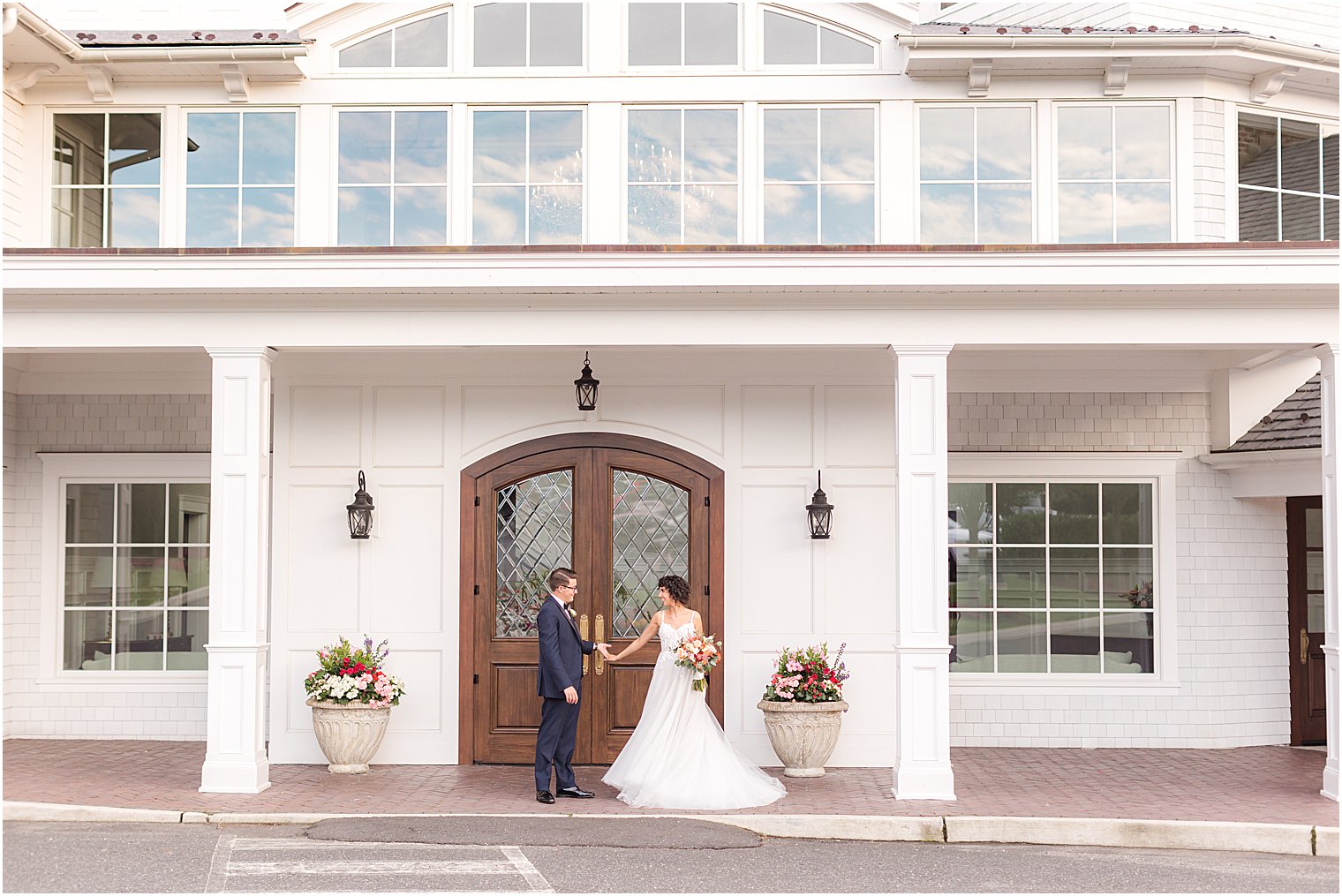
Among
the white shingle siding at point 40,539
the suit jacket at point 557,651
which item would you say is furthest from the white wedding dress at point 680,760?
the white shingle siding at point 40,539

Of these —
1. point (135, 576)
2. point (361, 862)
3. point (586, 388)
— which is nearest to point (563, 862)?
point (361, 862)

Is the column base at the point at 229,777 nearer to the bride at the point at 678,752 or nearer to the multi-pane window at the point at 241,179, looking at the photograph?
the bride at the point at 678,752

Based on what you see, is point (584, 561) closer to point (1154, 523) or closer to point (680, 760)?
point (680, 760)

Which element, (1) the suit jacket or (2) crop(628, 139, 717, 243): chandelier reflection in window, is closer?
(1) the suit jacket

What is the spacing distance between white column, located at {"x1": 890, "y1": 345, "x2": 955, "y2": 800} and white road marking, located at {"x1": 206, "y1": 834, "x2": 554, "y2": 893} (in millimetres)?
2888

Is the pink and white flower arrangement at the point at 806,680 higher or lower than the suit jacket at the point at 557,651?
lower

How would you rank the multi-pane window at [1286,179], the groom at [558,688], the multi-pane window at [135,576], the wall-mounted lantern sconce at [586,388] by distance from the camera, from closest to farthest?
the groom at [558,688] < the wall-mounted lantern sconce at [586,388] < the multi-pane window at [1286,179] < the multi-pane window at [135,576]

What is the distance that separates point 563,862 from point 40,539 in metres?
6.75

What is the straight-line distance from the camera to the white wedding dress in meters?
8.81

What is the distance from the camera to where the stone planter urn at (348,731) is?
9805 millimetres

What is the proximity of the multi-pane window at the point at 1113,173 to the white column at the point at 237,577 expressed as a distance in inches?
268

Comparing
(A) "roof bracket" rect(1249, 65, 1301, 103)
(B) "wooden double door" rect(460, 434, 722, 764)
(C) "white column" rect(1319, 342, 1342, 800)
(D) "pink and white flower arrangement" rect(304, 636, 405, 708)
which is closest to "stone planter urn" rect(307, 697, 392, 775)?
(D) "pink and white flower arrangement" rect(304, 636, 405, 708)

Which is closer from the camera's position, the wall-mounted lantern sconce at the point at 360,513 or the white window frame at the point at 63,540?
the wall-mounted lantern sconce at the point at 360,513

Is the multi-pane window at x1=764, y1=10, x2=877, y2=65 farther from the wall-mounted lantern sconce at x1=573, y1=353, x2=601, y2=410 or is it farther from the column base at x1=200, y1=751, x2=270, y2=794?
the column base at x1=200, y1=751, x2=270, y2=794
